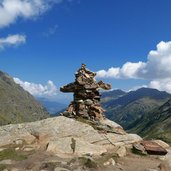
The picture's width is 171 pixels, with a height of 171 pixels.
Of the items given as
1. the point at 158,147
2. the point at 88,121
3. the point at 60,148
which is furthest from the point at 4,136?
the point at 158,147

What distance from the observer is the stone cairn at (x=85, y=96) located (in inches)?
1796

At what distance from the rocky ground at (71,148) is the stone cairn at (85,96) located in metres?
2.47

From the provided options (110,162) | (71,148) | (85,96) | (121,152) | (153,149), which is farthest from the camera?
(85,96)

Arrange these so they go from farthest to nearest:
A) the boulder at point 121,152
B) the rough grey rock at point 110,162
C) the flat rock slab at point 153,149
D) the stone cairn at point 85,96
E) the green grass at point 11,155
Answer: the stone cairn at point 85,96
the flat rock slab at point 153,149
the boulder at point 121,152
the green grass at point 11,155
the rough grey rock at point 110,162

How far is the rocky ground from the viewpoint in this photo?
3116 centimetres

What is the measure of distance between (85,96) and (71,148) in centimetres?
1281

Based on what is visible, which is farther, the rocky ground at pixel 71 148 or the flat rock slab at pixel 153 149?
the flat rock slab at pixel 153 149

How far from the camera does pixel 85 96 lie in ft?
154

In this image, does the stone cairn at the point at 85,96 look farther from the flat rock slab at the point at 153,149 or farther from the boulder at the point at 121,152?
the boulder at the point at 121,152

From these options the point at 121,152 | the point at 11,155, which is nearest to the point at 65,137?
the point at 121,152

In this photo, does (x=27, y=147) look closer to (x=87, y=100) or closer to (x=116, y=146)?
(x=116, y=146)

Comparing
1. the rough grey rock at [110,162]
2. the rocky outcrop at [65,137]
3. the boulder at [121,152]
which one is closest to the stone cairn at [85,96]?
the rocky outcrop at [65,137]

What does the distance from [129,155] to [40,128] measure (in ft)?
33.6

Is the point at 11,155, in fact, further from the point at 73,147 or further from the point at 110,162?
the point at 110,162
